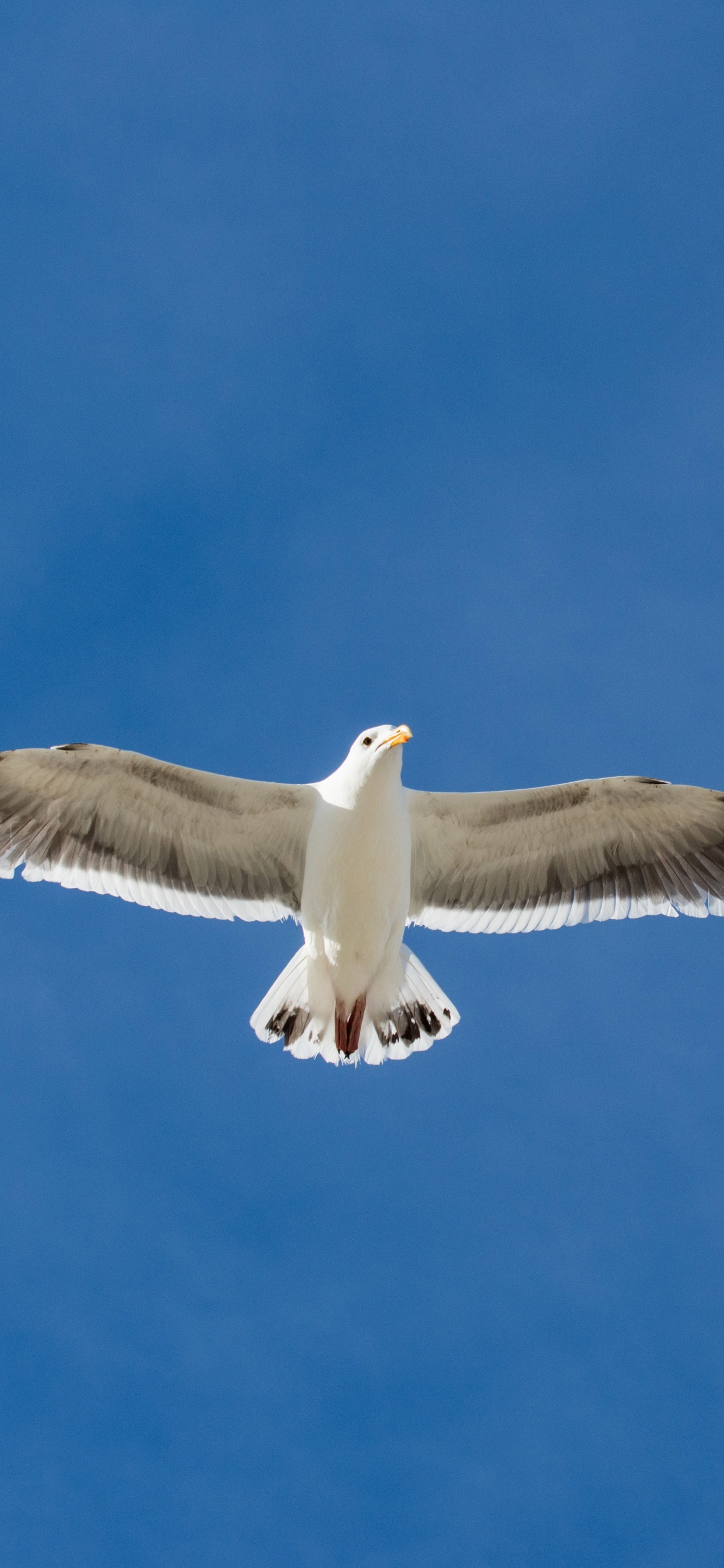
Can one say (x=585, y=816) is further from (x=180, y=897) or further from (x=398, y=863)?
(x=180, y=897)

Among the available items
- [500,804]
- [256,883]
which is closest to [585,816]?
[500,804]

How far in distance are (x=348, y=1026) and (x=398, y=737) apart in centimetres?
214

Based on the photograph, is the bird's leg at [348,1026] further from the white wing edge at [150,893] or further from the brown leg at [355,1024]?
the white wing edge at [150,893]

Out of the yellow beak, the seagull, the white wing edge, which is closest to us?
the yellow beak

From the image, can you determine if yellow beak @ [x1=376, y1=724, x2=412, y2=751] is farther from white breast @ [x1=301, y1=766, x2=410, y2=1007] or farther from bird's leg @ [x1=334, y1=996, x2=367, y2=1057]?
bird's leg @ [x1=334, y1=996, x2=367, y2=1057]

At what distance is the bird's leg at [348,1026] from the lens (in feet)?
39.1

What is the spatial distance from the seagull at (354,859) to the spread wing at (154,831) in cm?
1

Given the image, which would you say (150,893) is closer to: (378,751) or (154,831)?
(154,831)

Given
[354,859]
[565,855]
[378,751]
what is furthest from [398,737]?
[565,855]

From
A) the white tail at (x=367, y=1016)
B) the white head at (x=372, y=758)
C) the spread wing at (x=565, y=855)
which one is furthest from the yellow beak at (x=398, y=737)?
the white tail at (x=367, y=1016)

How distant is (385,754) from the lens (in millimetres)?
11289

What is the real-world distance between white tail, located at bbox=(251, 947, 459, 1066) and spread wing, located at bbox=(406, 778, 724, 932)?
59cm

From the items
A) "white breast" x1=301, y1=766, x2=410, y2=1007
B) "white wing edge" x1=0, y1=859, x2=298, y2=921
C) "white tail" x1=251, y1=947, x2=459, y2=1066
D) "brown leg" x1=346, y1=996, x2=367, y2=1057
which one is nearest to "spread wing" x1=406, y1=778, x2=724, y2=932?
"white breast" x1=301, y1=766, x2=410, y2=1007

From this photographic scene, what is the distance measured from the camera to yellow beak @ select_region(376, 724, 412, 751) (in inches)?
437
